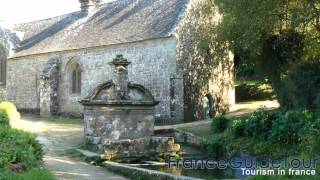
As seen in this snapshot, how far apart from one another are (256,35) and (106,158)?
332 inches

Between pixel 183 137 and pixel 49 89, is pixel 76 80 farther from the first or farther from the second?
pixel 183 137

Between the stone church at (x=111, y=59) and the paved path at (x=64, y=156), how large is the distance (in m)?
6.00

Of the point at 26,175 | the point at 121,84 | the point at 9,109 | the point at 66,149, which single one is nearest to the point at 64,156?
the point at 66,149

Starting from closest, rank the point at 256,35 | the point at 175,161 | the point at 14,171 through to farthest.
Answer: the point at 14,171 → the point at 175,161 → the point at 256,35

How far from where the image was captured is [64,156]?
17.2 meters

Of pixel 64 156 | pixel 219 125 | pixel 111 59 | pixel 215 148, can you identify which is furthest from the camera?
pixel 111 59

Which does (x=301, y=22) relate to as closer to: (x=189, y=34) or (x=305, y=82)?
(x=305, y=82)

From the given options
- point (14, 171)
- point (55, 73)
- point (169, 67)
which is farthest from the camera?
point (55, 73)

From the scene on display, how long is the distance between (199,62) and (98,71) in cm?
693

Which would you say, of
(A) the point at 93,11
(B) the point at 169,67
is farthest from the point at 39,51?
(B) the point at 169,67

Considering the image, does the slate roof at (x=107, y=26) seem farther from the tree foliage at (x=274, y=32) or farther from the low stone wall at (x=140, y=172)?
the low stone wall at (x=140, y=172)

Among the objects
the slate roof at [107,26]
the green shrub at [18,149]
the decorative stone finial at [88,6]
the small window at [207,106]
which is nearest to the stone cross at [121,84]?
the green shrub at [18,149]

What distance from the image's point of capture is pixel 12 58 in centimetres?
3831

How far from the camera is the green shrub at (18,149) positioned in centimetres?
1030
